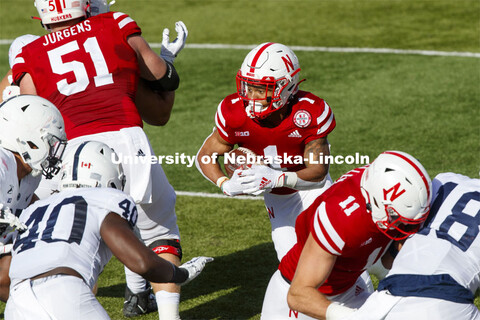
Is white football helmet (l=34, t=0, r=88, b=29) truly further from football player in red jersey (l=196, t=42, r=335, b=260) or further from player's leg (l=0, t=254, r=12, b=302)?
player's leg (l=0, t=254, r=12, b=302)

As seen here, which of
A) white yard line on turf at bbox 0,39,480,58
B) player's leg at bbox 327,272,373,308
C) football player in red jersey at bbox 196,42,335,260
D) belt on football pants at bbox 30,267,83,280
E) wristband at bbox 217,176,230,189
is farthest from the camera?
white yard line on turf at bbox 0,39,480,58

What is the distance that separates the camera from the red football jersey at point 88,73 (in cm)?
560

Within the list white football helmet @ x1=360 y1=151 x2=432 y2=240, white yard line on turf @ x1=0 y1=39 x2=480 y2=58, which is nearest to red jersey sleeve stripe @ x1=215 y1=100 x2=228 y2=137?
white football helmet @ x1=360 y1=151 x2=432 y2=240

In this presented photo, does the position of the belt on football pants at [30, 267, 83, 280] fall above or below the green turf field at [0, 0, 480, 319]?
above

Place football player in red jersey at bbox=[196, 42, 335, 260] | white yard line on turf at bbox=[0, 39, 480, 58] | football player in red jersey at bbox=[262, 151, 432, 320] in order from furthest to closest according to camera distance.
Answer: white yard line on turf at bbox=[0, 39, 480, 58] → football player in red jersey at bbox=[196, 42, 335, 260] → football player in red jersey at bbox=[262, 151, 432, 320]

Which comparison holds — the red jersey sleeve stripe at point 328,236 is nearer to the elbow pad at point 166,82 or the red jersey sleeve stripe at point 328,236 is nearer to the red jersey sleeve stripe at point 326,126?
the red jersey sleeve stripe at point 326,126

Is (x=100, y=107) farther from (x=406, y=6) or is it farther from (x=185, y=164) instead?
(x=406, y=6)

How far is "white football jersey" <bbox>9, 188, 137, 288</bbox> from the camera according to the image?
153 inches

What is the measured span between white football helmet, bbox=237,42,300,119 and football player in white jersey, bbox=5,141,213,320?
160 cm

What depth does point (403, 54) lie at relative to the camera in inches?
478

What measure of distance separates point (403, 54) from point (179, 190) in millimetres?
5232

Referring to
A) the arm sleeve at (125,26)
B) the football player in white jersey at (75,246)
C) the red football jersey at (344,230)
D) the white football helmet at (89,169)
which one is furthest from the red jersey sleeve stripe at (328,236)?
the arm sleeve at (125,26)

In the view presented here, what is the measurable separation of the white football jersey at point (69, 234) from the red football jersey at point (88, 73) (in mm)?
1579

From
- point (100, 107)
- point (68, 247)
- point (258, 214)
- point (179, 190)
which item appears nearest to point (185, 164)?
point (179, 190)
